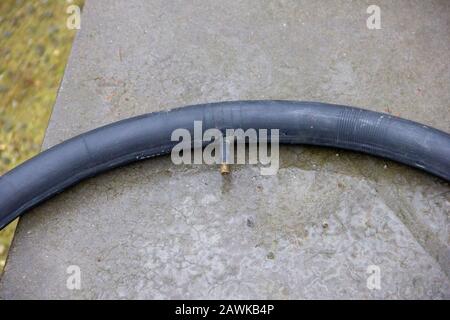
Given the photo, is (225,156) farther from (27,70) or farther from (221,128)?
(27,70)

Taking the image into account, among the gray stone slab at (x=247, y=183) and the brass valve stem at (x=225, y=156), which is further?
the brass valve stem at (x=225, y=156)

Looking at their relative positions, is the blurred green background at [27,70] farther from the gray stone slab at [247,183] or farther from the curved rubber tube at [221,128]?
the curved rubber tube at [221,128]

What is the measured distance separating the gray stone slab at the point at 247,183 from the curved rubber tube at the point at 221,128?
135 mm

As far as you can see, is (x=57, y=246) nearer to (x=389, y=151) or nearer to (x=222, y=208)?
(x=222, y=208)

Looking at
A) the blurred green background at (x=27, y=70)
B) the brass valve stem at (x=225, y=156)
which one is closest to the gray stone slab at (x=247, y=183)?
the brass valve stem at (x=225, y=156)

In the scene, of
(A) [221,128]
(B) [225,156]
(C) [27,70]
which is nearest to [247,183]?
(B) [225,156]

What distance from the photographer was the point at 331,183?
9.29 feet

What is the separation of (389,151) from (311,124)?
414mm

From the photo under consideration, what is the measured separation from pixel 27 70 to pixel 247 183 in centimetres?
173

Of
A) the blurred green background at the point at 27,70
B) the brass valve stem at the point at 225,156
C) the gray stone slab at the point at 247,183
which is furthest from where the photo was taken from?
the blurred green background at the point at 27,70

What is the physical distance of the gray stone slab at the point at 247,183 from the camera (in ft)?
8.55

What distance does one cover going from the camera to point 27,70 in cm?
356

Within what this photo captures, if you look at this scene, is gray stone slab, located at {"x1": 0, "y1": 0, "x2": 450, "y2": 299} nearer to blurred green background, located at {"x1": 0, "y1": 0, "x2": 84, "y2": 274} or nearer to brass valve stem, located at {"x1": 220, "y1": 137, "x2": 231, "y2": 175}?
brass valve stem, located at {"x1": 220, "y1": 137, "x2": 231, "y2": 175}
